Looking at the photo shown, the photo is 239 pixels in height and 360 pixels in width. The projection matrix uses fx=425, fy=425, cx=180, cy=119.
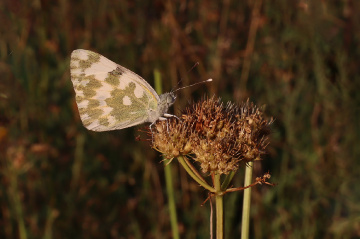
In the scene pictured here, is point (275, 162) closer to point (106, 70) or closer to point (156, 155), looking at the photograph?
point (156, 155)

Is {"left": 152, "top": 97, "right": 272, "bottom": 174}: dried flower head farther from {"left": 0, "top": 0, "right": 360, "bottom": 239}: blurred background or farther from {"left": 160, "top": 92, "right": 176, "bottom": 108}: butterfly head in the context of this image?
{"left": 0, "top": 0, "right": 360, "bottom": 239}: blurred background

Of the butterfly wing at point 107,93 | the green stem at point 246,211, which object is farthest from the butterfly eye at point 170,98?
the green stem at point 246,211

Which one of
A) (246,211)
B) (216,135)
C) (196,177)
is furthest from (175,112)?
(246,211)

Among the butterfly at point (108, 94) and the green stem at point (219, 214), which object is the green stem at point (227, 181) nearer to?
the green stem at point (219, 214)

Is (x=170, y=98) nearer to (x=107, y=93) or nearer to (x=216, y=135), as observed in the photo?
(x=107, y=93)

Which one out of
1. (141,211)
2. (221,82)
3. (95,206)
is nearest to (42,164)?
(95,206)

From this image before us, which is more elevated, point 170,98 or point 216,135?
point 170,98
